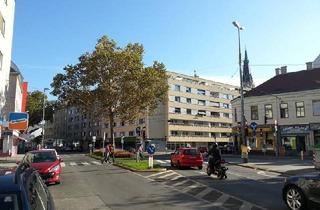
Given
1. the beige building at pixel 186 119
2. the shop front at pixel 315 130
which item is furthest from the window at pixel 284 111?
the beige building at pixel 186 119

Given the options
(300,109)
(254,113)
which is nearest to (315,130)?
(300,109)

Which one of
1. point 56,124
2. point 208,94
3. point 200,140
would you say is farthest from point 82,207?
point 56,124

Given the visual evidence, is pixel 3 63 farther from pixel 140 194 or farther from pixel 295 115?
pixel 295 115

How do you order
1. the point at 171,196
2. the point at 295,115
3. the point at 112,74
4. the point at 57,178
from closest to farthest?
the point at 171,196 < the point at 57,178 < the point at 112,74 < the point at 295,115

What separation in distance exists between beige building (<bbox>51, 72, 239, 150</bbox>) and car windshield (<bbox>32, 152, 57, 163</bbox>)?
195 feet

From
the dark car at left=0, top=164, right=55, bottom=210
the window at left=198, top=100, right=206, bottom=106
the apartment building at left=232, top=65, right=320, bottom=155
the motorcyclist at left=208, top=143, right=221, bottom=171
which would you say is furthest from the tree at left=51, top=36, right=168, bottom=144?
the window at left=198, top=100, right=206, bottom=106

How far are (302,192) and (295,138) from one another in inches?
1666

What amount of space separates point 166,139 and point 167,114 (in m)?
5.16

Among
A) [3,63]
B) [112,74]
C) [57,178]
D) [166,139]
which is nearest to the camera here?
[57,178]

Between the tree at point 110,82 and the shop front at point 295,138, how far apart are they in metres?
17.8

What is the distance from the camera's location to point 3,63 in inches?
1267

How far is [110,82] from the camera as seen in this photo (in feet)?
141

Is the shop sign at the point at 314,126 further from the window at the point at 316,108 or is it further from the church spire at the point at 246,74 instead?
A: the church spire at the point at 246,74

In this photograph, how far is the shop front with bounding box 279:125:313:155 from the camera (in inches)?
1933
